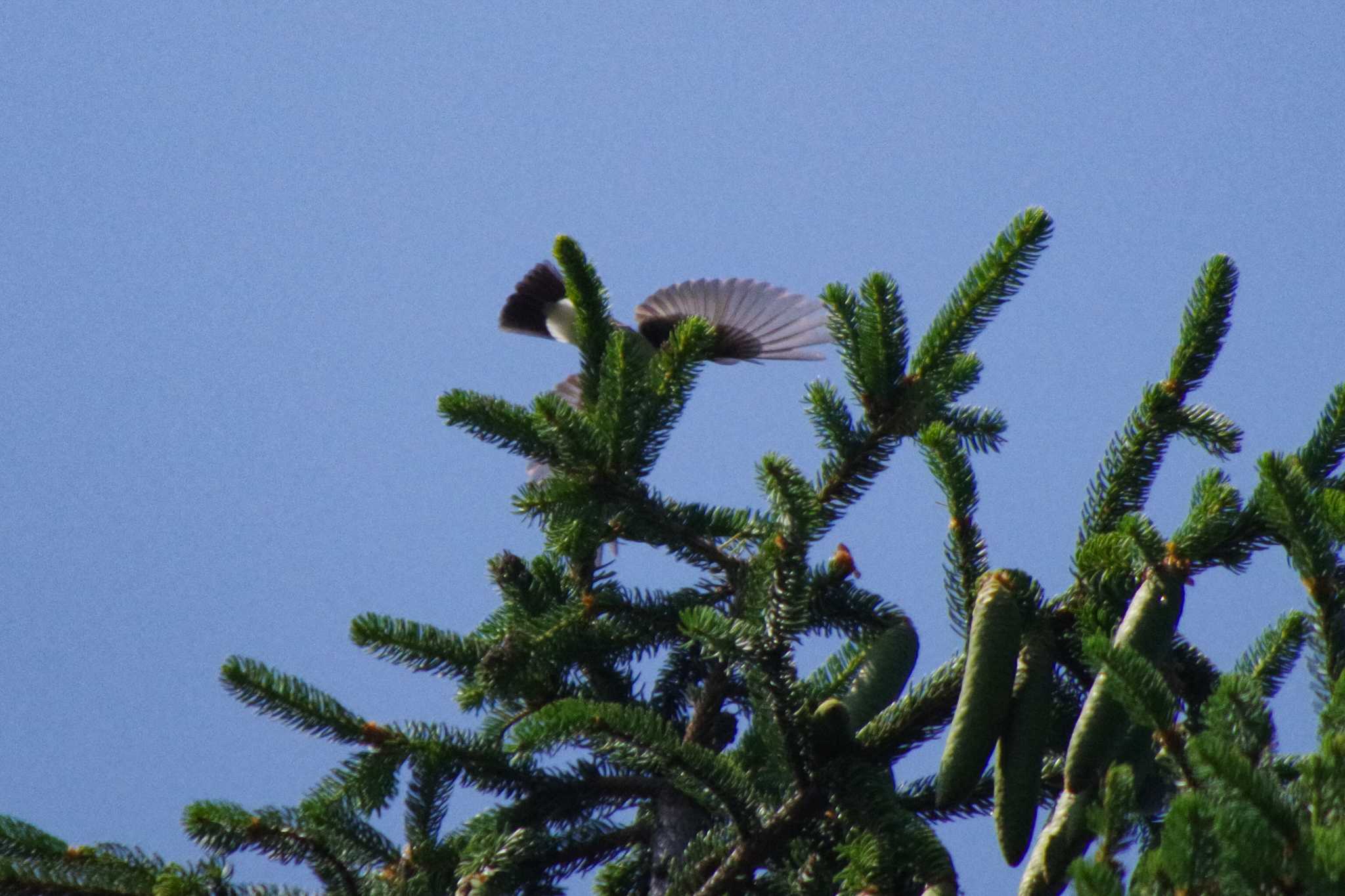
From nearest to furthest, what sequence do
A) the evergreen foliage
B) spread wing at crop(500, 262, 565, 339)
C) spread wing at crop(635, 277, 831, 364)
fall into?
the evergreen foliage < spread wing at crop(635, 277, 831, 364) < spread wing at crop(500, 262, 565, 339)

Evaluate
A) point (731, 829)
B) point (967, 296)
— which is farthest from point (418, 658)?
point (967, 296)

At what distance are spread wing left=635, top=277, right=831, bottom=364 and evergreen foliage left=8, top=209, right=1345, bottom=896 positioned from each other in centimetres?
90

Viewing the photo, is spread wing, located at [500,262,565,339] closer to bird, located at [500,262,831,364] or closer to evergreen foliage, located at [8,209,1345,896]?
bird, located at [500,262,831,364]

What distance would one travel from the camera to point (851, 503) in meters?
1.73

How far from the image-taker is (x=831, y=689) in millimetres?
1527

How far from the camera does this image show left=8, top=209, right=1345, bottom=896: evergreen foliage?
107 cm

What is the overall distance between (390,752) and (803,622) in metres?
0.64

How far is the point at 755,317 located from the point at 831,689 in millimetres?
1393

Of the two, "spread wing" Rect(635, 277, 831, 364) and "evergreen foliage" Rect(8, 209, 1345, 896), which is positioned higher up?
"spread wing" Rect(635, 277, 831, 364)

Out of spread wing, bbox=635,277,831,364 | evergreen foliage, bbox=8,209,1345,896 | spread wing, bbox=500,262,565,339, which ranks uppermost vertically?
spread wing, bbox=500,262,565,339

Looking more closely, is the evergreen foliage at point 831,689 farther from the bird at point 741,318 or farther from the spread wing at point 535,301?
the spread wing at point 535,301

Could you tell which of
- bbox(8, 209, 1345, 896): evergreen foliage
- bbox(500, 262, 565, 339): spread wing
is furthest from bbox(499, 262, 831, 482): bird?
bbox(8, 209, 1345, 896): evergreen foliage

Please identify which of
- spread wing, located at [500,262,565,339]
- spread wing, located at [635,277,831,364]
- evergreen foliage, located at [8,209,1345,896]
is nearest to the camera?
evergreen foliage, located at [8,209,1345,896]

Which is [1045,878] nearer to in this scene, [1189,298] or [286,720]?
[1189,298]
